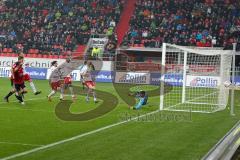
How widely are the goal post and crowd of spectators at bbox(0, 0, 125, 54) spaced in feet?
48.0

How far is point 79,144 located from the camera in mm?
10602

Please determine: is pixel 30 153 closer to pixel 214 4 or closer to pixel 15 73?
pixel 15 73

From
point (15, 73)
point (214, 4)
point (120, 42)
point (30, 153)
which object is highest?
point (214, 4)

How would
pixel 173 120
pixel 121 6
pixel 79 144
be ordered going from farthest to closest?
pixel 121 6 → pixel 173 120 → pixel 79 144

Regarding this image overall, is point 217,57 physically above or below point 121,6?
below

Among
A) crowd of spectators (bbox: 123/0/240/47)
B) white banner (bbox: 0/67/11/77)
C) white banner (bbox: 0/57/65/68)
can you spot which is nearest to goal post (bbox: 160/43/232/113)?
crowd of spectators (bbox: 123/0/240/47)

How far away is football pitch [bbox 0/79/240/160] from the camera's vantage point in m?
9.61

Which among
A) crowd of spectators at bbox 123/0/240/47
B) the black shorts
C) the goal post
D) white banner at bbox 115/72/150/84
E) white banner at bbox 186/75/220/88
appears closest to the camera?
the black shorts

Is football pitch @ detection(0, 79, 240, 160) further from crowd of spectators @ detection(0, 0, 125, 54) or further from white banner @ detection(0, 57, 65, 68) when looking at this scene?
crowd of spectators @ detection(0, 0, 125, 54)

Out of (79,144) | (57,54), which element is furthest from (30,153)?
(57,54)

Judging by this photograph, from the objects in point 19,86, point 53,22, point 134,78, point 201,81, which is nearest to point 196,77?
point 201,81

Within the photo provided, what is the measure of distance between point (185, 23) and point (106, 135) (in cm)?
3417

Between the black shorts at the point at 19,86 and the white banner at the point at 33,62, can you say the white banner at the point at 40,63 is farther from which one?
the black shorts at the point at 19,86

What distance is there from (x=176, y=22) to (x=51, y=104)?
26.7 m
